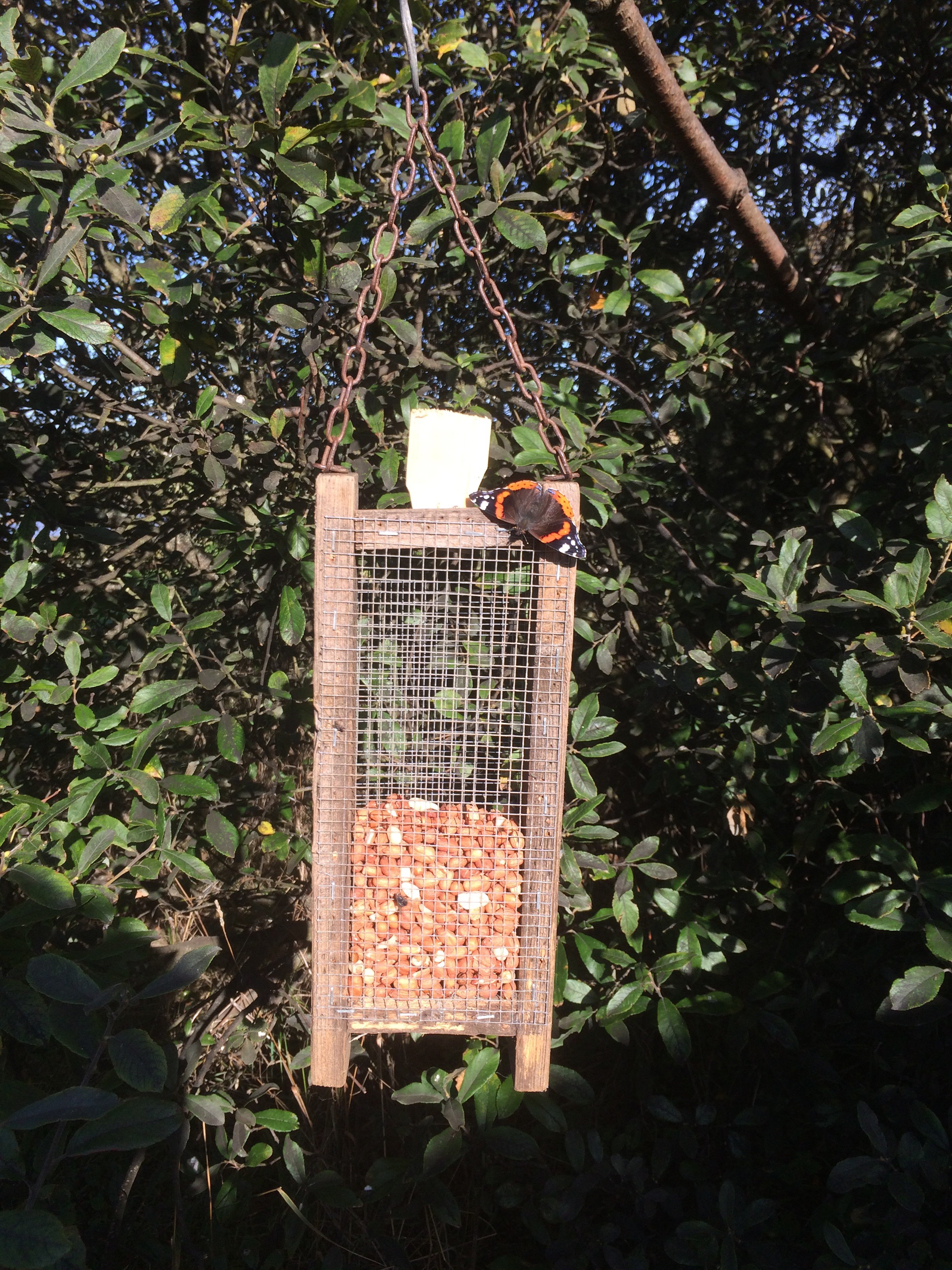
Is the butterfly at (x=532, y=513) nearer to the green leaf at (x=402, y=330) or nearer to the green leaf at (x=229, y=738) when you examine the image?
the green leaf at (x=402, y=330)

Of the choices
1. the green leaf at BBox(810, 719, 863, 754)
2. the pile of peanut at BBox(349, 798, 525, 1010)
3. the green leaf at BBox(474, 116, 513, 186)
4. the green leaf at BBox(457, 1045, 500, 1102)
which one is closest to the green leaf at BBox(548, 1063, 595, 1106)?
the green leaf at BBox(457, 1045, 500, 1102)

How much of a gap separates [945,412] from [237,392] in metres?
1.77

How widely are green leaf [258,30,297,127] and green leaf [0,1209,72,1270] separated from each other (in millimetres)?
1821

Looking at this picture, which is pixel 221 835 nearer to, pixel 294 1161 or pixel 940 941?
pixel 294 1161

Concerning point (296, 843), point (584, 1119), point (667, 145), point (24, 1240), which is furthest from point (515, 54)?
point (584, 1119)

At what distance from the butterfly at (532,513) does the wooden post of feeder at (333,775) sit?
25cm

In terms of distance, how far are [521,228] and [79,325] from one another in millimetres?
893

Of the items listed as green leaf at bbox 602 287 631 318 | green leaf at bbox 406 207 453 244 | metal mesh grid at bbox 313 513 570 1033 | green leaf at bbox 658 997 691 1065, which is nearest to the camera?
metal mesh grid at bbox 313 513 570 1033

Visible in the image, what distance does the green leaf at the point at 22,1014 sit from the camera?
54.1 inches

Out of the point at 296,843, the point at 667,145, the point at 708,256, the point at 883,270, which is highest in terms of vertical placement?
the point at 667,145

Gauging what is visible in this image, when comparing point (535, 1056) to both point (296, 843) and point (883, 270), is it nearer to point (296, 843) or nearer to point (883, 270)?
point (296, 843)

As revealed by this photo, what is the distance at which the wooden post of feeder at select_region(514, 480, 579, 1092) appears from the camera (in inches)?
63.0

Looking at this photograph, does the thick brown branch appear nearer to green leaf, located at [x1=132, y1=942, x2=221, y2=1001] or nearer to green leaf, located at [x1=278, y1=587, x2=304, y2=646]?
green leaf, located at [x1=278, y1=587, x2=304, y2=646]

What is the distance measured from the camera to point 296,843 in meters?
2.41
